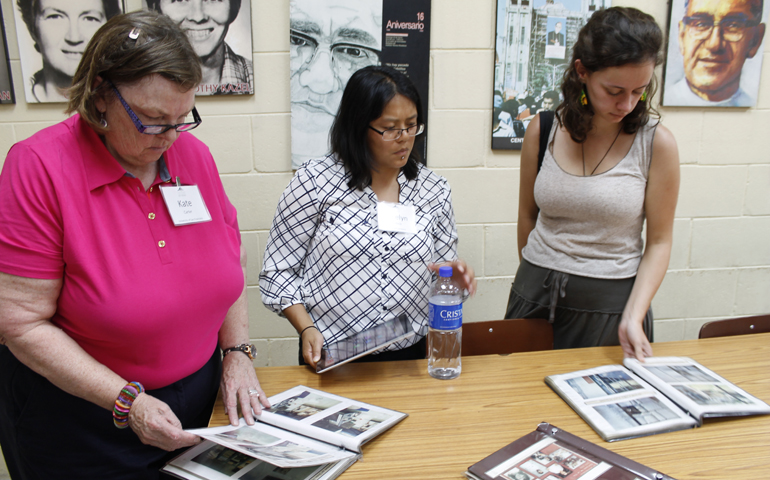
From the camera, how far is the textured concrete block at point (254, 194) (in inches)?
86.7

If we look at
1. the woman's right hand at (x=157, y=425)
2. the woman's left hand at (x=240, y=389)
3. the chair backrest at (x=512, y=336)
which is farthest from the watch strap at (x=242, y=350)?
the chair backrest at (x=512, y=336)

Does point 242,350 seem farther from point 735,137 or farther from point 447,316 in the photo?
point 735,137

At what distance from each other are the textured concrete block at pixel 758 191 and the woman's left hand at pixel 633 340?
162cm

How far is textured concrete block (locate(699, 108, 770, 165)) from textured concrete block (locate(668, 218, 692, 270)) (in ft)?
1.02

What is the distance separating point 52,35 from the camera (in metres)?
1.97

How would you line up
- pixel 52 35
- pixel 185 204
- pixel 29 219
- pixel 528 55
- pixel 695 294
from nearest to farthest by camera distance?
pixel 29 219 → pixel 185 204 → pixel 52 35 → pixel 528 55 → pixel 695 294

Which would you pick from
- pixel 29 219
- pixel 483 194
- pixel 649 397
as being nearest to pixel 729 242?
pixel 483 194

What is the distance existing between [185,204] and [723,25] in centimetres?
248

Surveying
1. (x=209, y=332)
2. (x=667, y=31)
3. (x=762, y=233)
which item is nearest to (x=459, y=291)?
(x=209, y=332)

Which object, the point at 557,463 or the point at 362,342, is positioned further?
the point at 362,342

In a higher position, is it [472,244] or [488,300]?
[472,244]

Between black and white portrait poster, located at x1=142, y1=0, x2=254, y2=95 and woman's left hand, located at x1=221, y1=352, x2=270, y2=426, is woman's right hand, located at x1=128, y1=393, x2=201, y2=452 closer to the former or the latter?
woman's left hand, located at x1=221, y1=352, x2=270, y2=426

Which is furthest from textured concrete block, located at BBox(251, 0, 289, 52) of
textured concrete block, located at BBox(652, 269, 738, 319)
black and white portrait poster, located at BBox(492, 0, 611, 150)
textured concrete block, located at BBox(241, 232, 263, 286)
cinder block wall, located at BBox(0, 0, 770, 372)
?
textured concrete block, located at BBox(652, 269, 738, 319)

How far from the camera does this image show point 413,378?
131 cm
